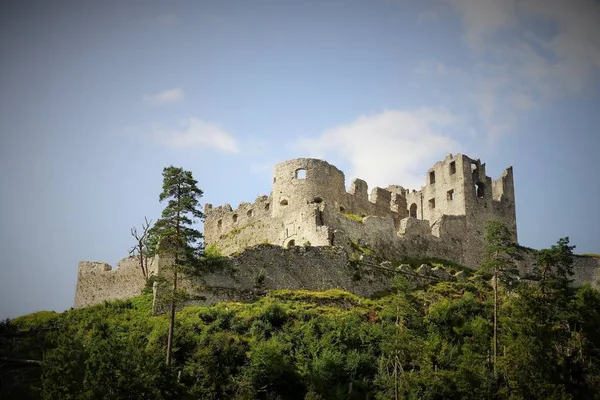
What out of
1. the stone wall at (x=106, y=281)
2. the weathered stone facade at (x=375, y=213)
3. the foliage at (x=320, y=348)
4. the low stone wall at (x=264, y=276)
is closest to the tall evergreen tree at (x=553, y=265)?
the foliage at (x=320, y=348)

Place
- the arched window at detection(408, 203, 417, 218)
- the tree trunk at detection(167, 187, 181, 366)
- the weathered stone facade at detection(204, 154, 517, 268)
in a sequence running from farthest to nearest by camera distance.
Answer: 1. the arched window at detection(408, 203, 417, 218)
2. the weathered stone facade at detection(204, 154, 517, 268)
3. the tree trunk at detection(167, 187, 181, 366)

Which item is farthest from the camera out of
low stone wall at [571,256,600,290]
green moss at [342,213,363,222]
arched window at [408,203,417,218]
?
arched window at [408,203,417,218]

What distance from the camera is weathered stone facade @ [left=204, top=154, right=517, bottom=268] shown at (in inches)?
2542

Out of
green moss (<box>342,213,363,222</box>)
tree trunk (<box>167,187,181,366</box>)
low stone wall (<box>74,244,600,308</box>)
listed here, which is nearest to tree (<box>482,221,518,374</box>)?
low stone wall (<box>74,244,600,308</box>)

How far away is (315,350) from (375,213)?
2810 centimetres

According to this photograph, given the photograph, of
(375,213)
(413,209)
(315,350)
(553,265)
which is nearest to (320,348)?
(315,350)

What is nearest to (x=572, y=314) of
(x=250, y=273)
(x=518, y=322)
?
(x=518, y=322)

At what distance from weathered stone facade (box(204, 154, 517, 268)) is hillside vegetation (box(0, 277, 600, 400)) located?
10624 millimetres

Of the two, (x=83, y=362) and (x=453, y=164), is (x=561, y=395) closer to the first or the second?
(x=83, y=362)

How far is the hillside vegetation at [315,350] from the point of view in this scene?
39.6m

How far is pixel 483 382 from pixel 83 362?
21.9 m

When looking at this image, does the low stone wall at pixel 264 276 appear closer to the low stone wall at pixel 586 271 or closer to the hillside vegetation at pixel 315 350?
the hillside vegetation at pixel 315 350

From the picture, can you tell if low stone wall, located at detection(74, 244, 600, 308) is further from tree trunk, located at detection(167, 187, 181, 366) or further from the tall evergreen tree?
the tall evergreen tree

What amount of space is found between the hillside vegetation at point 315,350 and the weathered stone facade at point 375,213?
1062 centimetres
